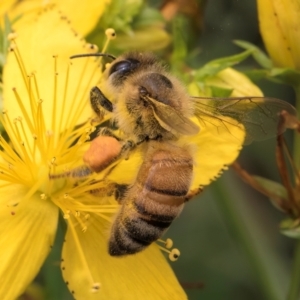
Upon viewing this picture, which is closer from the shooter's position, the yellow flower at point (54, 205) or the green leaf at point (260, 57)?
the yellow flower at point (54, 205)

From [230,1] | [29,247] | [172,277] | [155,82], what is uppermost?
[155,82]

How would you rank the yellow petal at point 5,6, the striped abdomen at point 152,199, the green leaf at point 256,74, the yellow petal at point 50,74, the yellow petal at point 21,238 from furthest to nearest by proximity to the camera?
the yellow petal at point 5,6, the green leaf at point 256,74, the yellow petal at point 50,74, the yellow petal at point 21,238, the striped abdomen at point 152,199

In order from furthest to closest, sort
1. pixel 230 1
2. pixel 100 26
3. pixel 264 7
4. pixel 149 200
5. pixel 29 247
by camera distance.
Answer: pixel 230 1
pixel 100 26
pixel 264 7
pixel 29 247
pixel 149 200

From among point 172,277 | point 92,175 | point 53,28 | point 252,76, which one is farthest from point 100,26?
point 172,277

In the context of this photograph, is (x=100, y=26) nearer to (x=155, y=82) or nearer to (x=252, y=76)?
(x=252, y=76)

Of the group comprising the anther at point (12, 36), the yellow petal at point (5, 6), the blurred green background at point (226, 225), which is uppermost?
the anther at point (12, 36)

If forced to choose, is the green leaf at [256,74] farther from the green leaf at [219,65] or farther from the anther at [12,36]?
the anther at [12,36]

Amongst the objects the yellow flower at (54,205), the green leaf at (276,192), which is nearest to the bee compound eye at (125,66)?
the yellow flower at (54,205)

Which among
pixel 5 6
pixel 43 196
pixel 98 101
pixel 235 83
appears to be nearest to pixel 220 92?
pixel 235 83
